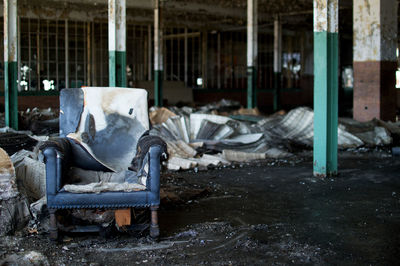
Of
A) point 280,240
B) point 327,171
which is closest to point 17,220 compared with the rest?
point 280,240

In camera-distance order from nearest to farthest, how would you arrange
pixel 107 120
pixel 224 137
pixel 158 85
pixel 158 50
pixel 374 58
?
pixel 107 120 → pixel 224 137 → pixel 374 58 → pixel 158 50 → pixel 158 85

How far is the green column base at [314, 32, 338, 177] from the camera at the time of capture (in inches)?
273

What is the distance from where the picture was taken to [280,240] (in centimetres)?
424

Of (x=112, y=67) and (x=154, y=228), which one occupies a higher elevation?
(x=112, y=67)

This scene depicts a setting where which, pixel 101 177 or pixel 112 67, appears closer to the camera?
pixel 101 177

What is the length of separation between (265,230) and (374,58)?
8801mm

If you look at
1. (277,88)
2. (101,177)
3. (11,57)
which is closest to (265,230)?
(101,177)

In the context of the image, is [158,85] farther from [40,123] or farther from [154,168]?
[154,168]

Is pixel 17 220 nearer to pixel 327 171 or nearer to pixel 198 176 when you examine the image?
pixel 198 176

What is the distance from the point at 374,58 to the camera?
12.2 meters

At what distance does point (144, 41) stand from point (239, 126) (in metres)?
10.5

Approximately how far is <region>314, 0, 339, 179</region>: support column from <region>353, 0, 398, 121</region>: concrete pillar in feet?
18.1

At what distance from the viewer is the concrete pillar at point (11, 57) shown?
10258 mm

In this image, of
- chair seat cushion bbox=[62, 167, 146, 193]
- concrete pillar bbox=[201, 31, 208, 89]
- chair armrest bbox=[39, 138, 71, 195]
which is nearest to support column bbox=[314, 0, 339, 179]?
chair seat cushion bbox=[62, 167, 146, 193]
